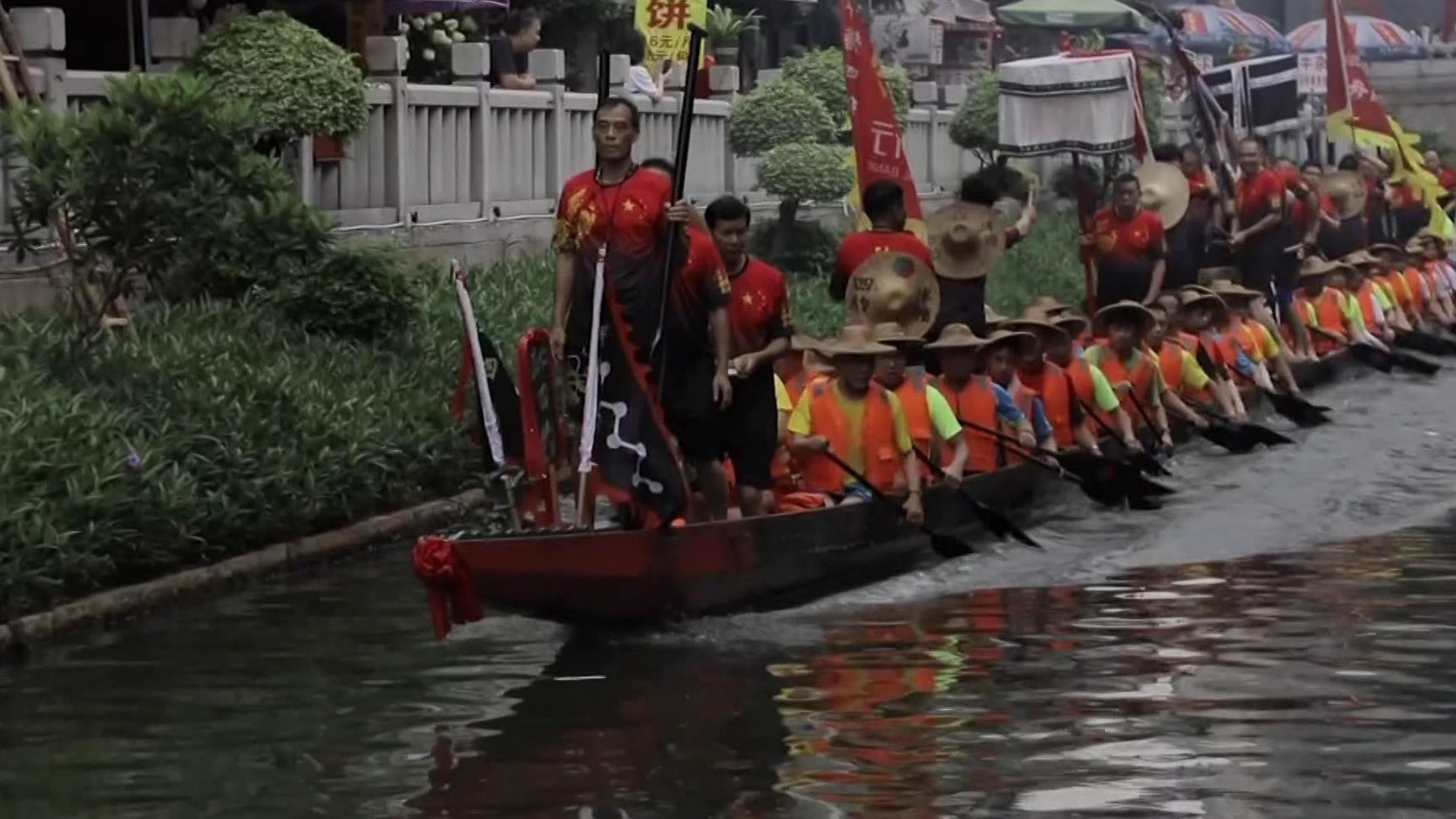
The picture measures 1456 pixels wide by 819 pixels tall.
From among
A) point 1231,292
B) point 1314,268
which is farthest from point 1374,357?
point 1231,292

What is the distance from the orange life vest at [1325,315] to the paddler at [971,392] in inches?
359

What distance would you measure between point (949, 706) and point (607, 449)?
6.91 ft

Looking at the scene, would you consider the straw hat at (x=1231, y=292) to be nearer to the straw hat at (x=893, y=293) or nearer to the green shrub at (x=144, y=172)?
the straw hat at (x=893, y=293)

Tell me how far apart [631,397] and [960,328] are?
4243 mm

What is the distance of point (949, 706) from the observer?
411 inches

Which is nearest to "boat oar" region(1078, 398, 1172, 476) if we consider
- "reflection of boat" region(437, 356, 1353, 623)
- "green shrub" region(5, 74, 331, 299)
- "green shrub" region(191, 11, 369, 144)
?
"reflection of boat" region(437, 356, 1353, 623)

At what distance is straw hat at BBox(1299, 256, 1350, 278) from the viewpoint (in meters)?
25.1

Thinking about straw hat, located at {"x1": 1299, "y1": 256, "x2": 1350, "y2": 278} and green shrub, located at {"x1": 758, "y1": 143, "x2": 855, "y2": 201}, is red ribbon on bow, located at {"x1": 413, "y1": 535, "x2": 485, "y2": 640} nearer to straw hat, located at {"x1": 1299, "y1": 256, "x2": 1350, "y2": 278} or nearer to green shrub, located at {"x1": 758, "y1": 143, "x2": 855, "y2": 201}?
straw hat, located at {"x1": 1299, "y1": 256, "x2": 1350, "y2": 278}

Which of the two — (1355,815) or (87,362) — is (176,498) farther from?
(1355,815)

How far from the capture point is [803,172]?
2609cm

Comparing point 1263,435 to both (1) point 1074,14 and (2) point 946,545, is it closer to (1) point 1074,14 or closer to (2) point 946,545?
(2) point 946,545

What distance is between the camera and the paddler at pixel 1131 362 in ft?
Result: 60.4

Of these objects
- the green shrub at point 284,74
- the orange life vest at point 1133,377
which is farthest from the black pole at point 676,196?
the orange life vest at point 1133,377

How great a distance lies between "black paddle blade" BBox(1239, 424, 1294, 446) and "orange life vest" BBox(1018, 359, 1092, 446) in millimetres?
2442
